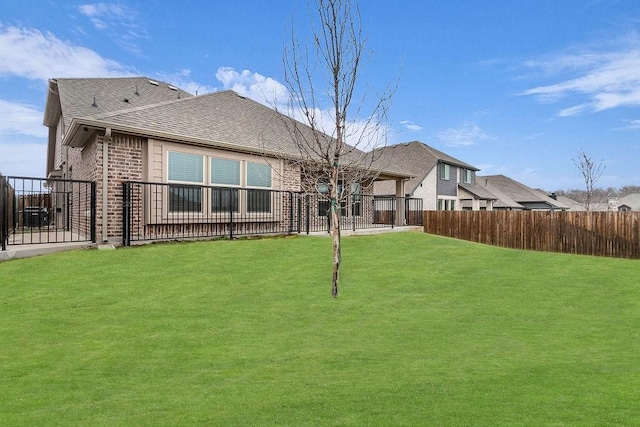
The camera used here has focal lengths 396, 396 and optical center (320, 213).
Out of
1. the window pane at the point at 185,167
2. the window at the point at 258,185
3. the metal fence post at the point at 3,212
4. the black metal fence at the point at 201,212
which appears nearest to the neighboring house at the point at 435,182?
the black metal fence at the point at 201,212

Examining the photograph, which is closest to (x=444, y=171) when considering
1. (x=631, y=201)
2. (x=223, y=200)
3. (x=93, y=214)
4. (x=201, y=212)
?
(x=223, y=200)

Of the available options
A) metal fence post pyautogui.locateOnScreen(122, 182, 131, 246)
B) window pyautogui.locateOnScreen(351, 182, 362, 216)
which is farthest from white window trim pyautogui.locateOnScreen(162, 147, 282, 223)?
A: window pyautogui.locateOnScreen(351, 182, 362, 216)

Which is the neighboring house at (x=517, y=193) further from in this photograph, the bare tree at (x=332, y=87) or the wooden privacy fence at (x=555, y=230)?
the bare tree at (x=332, y=87)

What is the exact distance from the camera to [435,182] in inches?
1312

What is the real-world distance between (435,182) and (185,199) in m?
25.3

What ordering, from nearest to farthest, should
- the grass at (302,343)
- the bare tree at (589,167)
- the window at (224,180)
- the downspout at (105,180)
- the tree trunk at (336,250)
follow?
1. the grass at (302,343)
2. the tree trunk at (336,250)
3. the downspout at (105,180)
4. the window at (224,180)
5. the bare tree at (589,167)

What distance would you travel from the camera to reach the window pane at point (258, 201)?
46.5ft

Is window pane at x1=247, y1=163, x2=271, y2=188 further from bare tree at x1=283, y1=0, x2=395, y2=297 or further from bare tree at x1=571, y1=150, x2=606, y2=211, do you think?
bare tree at x1=571, y1=150, x2=606, y2=211

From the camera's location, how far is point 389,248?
12438mm

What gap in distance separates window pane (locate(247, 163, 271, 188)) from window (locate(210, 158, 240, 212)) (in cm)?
51

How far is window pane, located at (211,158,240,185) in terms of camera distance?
524 inches

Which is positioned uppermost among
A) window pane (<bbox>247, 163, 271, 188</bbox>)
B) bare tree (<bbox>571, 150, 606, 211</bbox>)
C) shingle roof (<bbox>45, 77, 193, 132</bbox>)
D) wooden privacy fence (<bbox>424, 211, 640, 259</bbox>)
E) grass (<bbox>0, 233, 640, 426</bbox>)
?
shingle roof (<bbox>45, 77, 193, 132</bbox>)

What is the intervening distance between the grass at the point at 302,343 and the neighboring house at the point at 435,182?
73.8 feet

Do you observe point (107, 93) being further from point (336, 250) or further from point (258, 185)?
point (336, 250)
